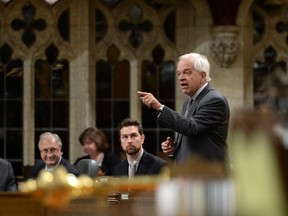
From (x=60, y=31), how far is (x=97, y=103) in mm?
980

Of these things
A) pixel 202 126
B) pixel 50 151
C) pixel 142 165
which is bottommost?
pixel 142 165

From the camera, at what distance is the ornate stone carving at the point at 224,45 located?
45.1 feet

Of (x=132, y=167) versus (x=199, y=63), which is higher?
(x=199, y=63)

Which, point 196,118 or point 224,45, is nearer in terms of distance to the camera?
point 196,118

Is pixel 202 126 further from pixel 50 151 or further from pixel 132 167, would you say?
pixel 50 151

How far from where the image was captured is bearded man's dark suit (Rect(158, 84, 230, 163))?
7391 millimetres

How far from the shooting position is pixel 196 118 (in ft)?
24.7

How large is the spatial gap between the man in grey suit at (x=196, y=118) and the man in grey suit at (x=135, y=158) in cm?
100

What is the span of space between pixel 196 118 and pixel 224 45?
632 centimetres

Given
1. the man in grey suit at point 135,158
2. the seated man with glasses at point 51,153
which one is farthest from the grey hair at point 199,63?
the seated man with glasses at point 51,153

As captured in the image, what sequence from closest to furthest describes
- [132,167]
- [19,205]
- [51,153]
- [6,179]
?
[19,205], [132,167], [6,179], [51,153]

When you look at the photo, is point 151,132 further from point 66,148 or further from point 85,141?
point 85,141

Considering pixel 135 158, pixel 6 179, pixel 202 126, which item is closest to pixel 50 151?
pixel 6 179

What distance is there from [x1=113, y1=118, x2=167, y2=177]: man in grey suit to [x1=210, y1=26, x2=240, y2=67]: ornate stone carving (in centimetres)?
448
